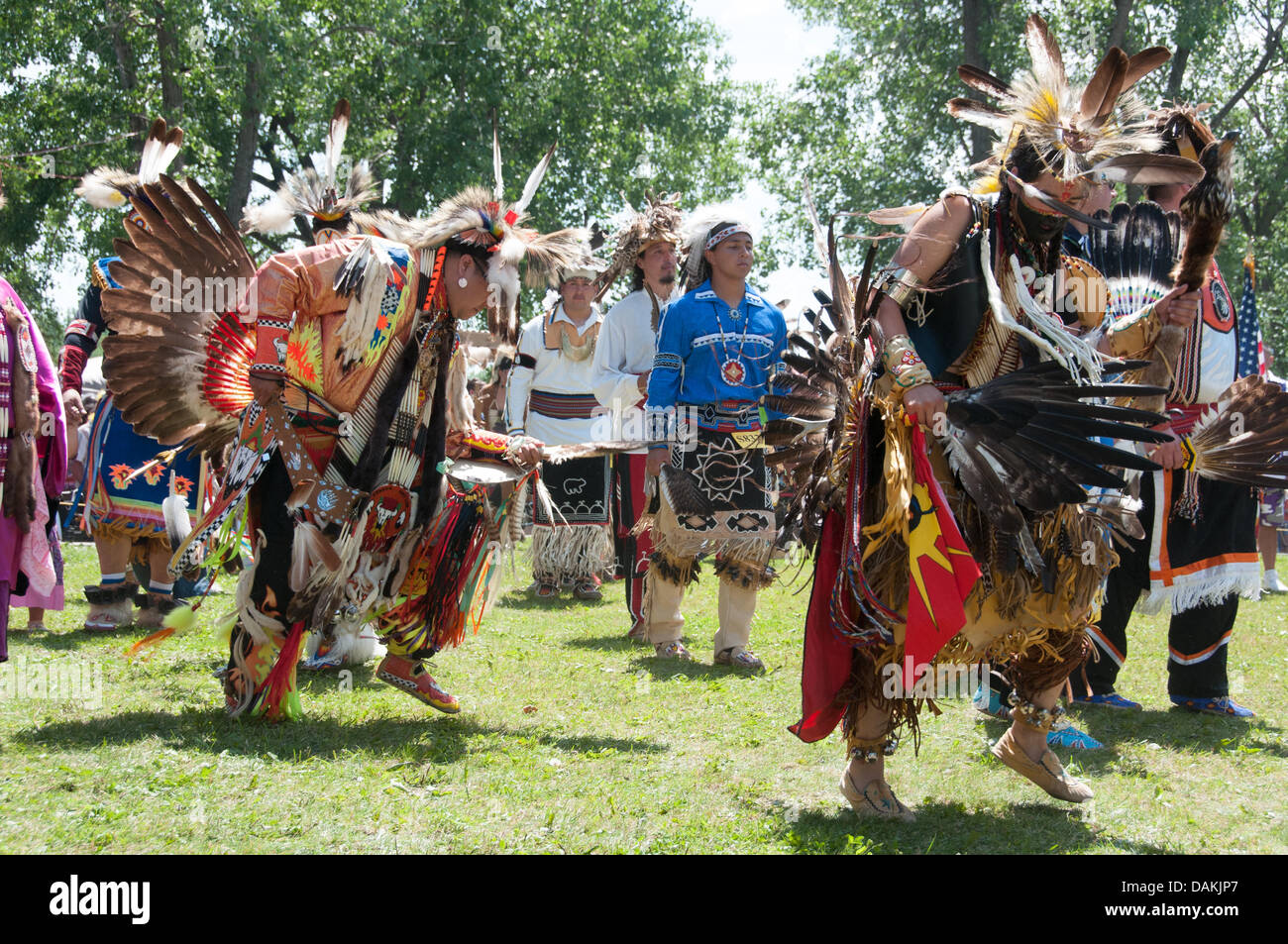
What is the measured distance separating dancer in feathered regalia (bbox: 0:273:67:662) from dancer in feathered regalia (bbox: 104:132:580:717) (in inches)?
14.2

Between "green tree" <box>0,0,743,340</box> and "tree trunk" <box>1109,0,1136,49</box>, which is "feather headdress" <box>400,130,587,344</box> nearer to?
"green tree" <box>0,0,743,340</box>

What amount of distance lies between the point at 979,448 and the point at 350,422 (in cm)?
225

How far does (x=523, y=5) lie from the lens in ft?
70.0

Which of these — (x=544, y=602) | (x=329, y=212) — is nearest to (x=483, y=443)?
(x=329, y=212)

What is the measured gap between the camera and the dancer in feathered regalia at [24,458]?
14.0ft

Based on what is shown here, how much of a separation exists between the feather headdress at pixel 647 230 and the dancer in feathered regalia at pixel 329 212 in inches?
70.0

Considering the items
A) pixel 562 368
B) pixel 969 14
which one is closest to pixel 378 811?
pixel 562 368

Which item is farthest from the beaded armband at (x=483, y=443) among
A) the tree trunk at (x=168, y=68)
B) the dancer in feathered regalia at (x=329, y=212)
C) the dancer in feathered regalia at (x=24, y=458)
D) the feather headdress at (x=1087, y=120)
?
the tree trunk at (x=168, y=68)

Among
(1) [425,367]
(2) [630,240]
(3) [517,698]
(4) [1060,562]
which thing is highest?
(2) [630,240]

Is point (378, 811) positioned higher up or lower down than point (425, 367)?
lower down

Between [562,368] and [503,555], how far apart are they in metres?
3.69

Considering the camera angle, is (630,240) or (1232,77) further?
(1232,77)

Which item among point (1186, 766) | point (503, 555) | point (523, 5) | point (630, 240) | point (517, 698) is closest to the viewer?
point (1186, 766)

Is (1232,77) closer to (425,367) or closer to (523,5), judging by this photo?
(523,5)
